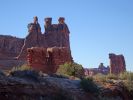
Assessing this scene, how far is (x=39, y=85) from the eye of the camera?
2294 centimetres

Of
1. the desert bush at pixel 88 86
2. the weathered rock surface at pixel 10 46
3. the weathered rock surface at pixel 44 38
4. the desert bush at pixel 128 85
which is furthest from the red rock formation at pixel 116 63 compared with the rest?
the desert bush at pixel 88 86

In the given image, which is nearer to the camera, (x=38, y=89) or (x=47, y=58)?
(x=38, y=89)

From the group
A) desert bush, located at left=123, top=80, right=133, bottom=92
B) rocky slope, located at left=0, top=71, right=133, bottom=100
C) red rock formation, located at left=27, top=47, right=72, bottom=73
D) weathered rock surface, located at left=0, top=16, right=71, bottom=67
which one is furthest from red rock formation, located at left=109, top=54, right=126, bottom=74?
rocky slope, located at left=0, top=71, right=133, bottom=100

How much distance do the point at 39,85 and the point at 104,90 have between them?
6.47 m

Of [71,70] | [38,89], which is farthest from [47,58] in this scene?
[38,89]

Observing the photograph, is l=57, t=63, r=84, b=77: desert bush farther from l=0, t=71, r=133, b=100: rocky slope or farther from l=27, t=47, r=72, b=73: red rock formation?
l=0, t=71, r=133, b=100: rocky slope

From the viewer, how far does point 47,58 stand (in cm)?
4459

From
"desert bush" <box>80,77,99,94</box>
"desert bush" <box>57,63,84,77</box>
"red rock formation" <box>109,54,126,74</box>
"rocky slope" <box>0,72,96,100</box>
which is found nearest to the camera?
"rocky slope" <box>0,72,96,100</box>

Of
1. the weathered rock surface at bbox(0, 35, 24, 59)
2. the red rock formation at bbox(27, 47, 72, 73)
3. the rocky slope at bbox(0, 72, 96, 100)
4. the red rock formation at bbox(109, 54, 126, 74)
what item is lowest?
the rocky slope at bbox(0, 72, 96, 100)

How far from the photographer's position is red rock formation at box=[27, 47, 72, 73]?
42719mm

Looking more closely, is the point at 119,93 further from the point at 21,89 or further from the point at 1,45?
the point at 1,45

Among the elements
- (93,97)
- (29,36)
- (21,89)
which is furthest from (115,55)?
(21,89)

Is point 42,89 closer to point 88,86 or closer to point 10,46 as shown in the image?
point 88,86

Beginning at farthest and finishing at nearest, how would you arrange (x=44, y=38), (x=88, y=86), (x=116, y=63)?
1. (x=44, y=38)
2. (x=116, y=63)
3. (x=88, y=86)
